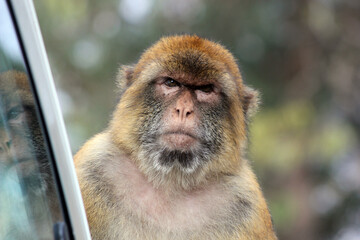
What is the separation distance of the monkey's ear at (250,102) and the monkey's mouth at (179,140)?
71cm

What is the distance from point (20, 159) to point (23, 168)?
0.03 meters

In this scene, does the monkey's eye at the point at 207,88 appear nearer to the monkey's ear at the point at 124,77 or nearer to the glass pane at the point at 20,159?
the monkey's ear at the point at 124,77

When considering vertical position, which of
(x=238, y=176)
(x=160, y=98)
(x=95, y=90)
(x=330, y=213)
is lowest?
(x=330, y=213)

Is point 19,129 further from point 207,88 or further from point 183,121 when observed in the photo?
point 207,88

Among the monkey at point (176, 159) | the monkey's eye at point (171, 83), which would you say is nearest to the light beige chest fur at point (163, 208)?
the monkey at point (176, 159)

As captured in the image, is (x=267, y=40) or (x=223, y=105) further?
(x=267, y=40)

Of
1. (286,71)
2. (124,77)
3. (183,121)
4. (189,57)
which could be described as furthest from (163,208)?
(286,71)

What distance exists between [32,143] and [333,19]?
10.1 m

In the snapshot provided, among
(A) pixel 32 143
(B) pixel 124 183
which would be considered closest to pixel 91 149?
(B) pixel 124 183

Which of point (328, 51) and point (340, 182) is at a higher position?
point (328, 51)

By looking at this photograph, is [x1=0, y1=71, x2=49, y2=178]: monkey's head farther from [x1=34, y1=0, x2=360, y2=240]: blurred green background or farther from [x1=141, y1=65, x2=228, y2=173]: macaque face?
[x1=34, y1=0, x2=360, y2=240]: blurred green background

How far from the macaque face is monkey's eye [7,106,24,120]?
58.2 inches

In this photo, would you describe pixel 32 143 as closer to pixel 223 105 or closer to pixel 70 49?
pixel 223 105

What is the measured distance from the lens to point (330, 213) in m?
11.6
